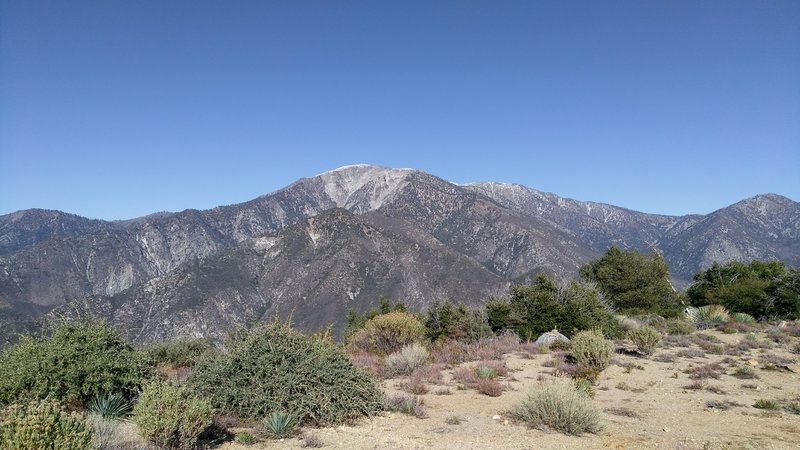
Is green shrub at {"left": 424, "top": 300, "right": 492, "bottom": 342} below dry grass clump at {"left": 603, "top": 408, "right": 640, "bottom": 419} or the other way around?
below

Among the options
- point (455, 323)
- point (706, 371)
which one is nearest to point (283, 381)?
point (706, 371)

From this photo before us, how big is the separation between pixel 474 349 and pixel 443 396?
7.27 metres

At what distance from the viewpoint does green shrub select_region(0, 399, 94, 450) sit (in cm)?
505

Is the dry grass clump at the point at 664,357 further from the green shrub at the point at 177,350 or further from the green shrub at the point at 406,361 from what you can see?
the green shrub at the point at 177,350

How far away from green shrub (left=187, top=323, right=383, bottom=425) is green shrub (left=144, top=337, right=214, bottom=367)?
8074 millimetres

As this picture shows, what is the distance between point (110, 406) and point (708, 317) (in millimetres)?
27770

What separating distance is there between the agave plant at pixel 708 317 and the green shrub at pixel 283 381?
2199 centimetres

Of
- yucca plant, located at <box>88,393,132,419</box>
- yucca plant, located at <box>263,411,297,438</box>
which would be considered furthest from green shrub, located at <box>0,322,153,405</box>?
yucca plant, located at <box>263,411,297,438</box>

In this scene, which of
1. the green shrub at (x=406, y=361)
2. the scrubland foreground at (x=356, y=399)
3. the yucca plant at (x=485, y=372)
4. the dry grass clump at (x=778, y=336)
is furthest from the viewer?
the dry grass clump at (x=778, y=336)

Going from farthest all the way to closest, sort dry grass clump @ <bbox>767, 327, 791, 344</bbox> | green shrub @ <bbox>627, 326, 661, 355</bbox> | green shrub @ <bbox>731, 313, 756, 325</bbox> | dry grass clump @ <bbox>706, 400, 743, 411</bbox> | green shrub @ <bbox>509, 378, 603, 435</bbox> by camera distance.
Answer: green shrub @ <bbox>731, 313, 756, 325</bbox> → dry grass clump @ <bbox>767, 327, 791, 344</bbox> → green shrub @ <bbox>627, 326, 661, 355</bbox> → dry grass clump @ <bbox>706, 400, 743, 411</bbox> → green shrub @ <bbox>509, 378, 603, 435</bbox>

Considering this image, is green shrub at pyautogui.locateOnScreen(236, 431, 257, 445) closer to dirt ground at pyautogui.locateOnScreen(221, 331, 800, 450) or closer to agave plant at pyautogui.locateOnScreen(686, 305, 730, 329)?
dirt ground at pyautogui.locateOnScreen(221, 331, 800, 450)

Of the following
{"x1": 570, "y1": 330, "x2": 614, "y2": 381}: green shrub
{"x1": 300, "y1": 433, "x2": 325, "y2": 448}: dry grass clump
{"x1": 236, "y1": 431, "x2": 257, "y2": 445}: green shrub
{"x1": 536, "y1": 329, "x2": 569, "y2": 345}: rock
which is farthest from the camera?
{"x1": 536, "y1": 329, "x2": 569, "y2": 345}: rock

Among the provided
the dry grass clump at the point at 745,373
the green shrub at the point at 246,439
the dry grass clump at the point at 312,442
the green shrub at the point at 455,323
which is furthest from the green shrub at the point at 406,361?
the dry grass clump at the point at 745,373

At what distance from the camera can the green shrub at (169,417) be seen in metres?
7.05
